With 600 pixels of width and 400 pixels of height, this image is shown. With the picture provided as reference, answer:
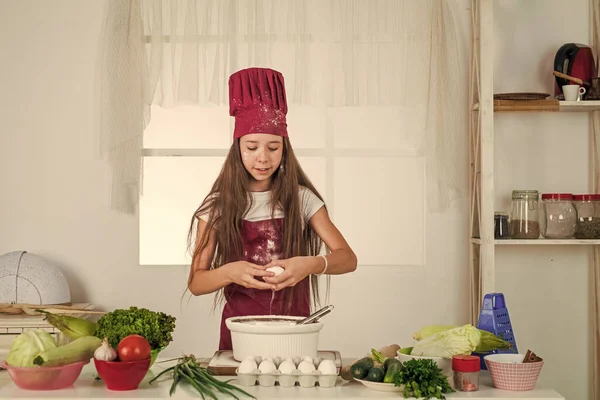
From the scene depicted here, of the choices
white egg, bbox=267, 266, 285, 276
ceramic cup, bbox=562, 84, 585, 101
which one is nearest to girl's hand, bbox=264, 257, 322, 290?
white egg, bbox=267, 266, 285, 276

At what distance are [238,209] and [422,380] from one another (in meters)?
1.21

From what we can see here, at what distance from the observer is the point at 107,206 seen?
452cm

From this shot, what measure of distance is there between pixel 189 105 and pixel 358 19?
1.05 m

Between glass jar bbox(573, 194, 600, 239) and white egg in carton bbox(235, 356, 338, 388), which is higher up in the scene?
glass jar bbox(573, 194, 600, 239)

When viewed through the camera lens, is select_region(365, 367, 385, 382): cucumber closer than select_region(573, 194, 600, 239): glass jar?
Yes

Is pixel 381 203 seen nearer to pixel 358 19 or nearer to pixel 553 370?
pixel 358 19

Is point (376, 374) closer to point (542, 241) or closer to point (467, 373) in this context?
point (467, 373)

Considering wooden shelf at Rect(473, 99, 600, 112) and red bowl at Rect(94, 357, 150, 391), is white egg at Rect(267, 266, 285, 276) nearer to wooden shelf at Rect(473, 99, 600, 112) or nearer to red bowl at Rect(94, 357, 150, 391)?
red bowl at Rect(94, 357, 150, 391)

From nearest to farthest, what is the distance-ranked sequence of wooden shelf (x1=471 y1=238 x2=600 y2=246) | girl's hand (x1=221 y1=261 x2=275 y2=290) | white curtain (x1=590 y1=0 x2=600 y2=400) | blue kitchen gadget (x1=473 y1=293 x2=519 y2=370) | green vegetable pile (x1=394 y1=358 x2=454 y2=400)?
green vegetable pile (x1=394 y1=358 x2=454 y2=400) < blue kitchen gadget (x1=473 y1=293 x2=519 y2=370) < girl's hand (x1=221 y1=261 x2=275 y2=290) < wooden shelf (x1=471 y1=238 x2=600 y2=246) < white curtain (x1=590 y1=0 x2=600 y2=400)

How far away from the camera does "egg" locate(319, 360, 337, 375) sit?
2.36m

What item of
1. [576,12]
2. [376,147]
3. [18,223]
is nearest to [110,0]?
[18,223]

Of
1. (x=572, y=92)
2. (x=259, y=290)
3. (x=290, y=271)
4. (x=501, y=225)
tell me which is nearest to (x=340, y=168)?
(x=501, y=225)

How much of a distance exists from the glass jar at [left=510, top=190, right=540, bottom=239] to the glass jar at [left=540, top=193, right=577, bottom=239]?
6 cm

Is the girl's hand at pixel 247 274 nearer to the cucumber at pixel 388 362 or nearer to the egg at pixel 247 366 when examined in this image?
the egg at pixel 247 366
